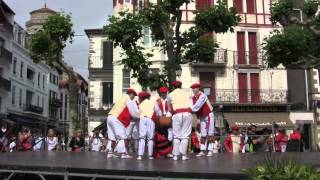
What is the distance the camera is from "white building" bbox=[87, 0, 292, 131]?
1567 inches

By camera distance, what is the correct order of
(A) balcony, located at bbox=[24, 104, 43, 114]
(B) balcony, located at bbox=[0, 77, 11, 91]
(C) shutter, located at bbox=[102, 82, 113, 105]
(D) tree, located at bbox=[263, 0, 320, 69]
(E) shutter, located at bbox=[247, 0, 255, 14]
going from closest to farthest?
(D) tree, located at bbox=[263, 0, 320, 69], (E) shutter, located at bbox=[247, 0, 255, 14], (C) shutter, located at bbox=[102, 82, 113, 105], (B) balcony, located at bbox=[0, 77, 11, 91], (A) balcony, located at bbox=[24, 104, 43, 114]


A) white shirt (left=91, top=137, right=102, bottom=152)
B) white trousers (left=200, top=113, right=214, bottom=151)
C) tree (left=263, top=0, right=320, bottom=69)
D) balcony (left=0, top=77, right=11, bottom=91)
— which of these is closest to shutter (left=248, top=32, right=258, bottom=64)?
tree (left=263, top=0, right=320, bottom=69)

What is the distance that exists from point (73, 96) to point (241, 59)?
628 inches

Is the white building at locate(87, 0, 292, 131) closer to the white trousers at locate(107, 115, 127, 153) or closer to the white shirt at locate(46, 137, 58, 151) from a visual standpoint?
the white shirt at locate(46, 137, 58, 151)

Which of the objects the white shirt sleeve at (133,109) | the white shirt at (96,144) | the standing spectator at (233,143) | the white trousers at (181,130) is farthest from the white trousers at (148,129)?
the white shirt at (96,144)

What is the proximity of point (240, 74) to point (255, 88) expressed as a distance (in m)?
1.70

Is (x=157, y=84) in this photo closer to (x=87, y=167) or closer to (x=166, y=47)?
(x=166, y=47)

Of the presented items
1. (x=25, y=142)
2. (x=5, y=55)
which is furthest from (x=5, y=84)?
(x=25, y=142)

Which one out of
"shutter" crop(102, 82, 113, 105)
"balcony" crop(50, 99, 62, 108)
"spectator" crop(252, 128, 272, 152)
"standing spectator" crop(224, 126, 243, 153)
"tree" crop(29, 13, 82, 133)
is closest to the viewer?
"standing spectator" crop(224, 126, 243, 153)

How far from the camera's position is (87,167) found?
30.9ft

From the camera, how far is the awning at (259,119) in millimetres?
38438

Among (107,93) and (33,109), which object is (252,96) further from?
(33,109)

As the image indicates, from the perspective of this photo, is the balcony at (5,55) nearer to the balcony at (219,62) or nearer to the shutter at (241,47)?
the balcony at (219,62)

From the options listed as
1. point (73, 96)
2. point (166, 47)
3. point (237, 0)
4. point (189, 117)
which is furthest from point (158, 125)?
point (237, 0)
